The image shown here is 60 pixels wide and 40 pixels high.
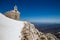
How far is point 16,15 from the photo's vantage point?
68.1ft

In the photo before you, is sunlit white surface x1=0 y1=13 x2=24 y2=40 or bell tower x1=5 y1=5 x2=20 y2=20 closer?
sunlit white surface x1=0 y1=13 x2=24 y2=40

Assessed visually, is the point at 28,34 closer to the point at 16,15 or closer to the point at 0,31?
the point at 0,31

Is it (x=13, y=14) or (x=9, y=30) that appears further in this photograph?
(x=13, y=14)

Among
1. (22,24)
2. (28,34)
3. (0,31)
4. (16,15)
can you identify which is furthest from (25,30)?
(16,15)

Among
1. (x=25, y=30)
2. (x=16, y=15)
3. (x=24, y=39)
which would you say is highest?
(x=16, y=15)

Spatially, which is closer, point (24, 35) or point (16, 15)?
point (24, 35)

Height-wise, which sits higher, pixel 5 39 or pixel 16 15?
pixel 16 15

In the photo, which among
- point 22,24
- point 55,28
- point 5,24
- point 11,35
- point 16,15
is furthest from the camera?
point 55,28

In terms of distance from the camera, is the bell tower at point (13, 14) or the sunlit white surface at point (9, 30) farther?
the bell tower at point (13, 14)

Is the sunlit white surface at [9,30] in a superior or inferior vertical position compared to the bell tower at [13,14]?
inferior

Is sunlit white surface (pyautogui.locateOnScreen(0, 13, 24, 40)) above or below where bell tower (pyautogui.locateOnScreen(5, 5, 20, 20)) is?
below

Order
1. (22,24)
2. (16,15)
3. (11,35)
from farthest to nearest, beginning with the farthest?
(16,15) < (22,24) < (11,35)

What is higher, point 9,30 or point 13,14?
point 13,14

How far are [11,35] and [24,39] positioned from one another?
4.79ft
